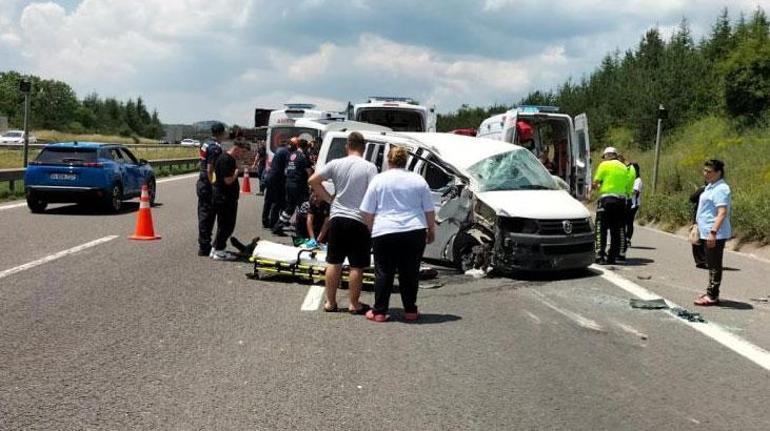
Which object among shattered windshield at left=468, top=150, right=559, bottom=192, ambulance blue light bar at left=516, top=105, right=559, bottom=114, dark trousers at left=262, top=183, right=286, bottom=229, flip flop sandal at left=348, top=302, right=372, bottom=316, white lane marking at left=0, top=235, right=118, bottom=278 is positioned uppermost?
ambulance blue light bar at left=516, top=105, right=559, bottom=114

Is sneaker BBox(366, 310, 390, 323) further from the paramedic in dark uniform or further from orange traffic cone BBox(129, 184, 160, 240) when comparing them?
orange traffic cone BBox(129, 184, 160, 240)

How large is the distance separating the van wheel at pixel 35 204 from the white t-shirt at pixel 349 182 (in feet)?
35.5

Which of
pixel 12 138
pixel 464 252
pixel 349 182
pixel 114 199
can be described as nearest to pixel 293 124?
pixel 114 199

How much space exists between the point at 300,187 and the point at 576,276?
5480 millimetres

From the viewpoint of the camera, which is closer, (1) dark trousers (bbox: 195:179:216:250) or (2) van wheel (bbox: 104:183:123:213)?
(1) dark trousers (bbox: 195:179:216:250)

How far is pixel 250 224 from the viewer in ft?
52.9

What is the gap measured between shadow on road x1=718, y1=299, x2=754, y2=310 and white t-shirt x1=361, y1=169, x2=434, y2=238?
396cm

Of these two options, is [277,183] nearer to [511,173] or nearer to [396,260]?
[511,173]

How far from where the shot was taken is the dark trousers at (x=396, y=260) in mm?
7441

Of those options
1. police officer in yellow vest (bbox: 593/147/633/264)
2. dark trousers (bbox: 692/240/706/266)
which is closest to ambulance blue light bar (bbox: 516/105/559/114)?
police officer in yellow vest (bbox: 593/147/633/264)

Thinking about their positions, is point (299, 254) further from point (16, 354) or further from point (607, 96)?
point (607, 96)

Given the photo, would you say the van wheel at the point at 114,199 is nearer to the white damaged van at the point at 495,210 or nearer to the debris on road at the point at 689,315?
the white damaged van at the point at 495,210

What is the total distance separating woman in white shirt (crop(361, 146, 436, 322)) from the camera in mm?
7438

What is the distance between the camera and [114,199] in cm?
1706
